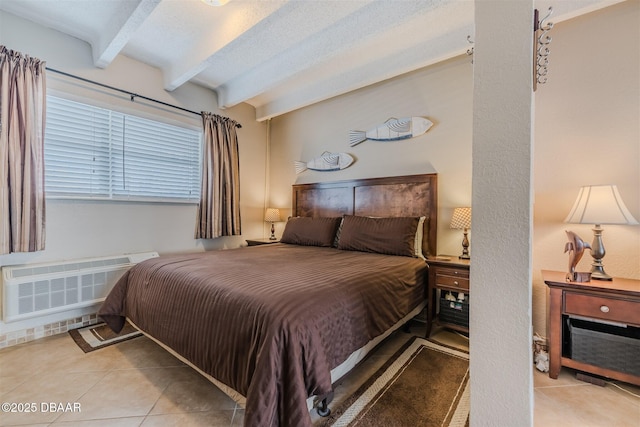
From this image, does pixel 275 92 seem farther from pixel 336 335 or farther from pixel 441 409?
pixel 441 409

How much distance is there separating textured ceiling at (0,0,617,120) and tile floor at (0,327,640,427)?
2475 millimetres

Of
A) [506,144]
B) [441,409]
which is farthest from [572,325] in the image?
[506,144]

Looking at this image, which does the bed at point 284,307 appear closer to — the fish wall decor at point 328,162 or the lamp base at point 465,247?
the lamp base at point 465,247

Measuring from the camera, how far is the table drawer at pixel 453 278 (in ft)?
6.88

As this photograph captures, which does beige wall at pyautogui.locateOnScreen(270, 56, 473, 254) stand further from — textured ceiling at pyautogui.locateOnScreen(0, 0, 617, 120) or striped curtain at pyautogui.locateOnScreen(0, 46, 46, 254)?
striped curtain at pyautogui.locateOnScreen(0, 46, 46, 254)

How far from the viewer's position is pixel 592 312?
1640 millimetres

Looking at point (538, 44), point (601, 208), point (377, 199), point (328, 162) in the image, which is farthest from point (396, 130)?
point (601, 208)

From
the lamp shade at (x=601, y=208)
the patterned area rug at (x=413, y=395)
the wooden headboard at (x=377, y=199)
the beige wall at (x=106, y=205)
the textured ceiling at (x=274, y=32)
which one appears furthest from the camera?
the wooden headboard at (x=377, y=199)

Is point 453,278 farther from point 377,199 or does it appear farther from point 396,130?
point 396,130

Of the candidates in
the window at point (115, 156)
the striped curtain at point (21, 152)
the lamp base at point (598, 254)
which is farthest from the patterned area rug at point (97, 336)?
the lamp base at point (598, 254)

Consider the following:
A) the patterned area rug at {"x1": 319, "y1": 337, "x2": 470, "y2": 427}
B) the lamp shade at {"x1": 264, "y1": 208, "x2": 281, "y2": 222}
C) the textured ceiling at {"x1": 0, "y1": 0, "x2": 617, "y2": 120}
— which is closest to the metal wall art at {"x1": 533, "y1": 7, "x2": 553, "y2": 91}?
the textured ceiling at {"x1": 0, "y1": 0, "x2": 617, "y2": 120}

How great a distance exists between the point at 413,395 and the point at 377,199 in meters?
1.98

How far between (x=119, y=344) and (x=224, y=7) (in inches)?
113

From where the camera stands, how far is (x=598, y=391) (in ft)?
5.28
